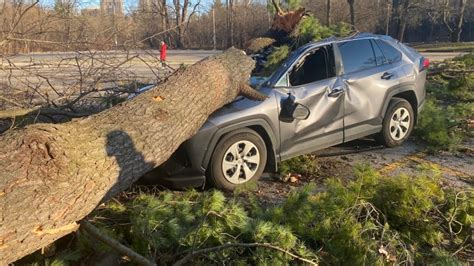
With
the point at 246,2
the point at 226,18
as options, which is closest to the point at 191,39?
the point at 226,18

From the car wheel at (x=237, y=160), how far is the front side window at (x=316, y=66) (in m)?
1.17

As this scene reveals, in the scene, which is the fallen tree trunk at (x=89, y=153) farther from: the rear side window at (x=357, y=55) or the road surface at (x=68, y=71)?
the rear side window at (x=357, y=55)

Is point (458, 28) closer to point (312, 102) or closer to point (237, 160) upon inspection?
point (312, 102)

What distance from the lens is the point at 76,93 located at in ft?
21.0

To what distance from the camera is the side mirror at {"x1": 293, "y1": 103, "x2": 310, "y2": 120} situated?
548 centimetres

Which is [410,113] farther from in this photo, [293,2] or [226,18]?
[226,18]

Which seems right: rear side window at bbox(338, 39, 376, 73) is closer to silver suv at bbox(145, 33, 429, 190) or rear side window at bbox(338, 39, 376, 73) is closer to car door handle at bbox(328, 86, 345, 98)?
silver suv at bbox(145, 33, 429, 190)

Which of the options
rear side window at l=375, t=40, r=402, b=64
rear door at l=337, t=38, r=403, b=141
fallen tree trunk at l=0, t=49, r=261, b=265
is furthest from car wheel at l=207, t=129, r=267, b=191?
rear side window at l=375, t=40, r=402, b=64

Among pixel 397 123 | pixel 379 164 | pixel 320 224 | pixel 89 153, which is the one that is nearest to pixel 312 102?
pixel 379 164

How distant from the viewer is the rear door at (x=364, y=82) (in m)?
6.11

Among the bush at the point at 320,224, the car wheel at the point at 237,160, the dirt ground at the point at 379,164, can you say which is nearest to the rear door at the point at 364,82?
the dirt ground at the point at 379,164

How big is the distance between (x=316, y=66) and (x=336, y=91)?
469 millimetres

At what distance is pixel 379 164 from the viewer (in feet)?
20.6

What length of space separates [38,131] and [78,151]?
0.35 meters
